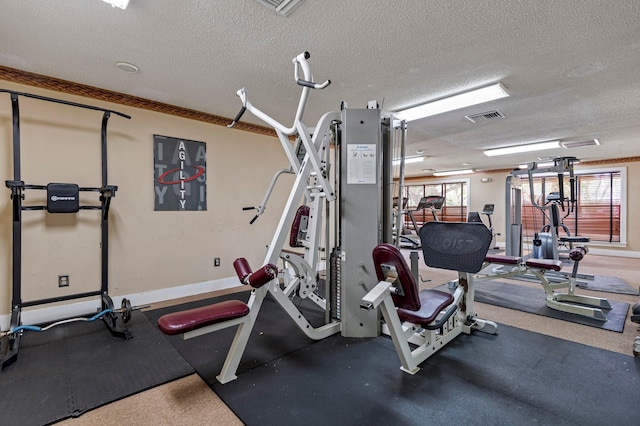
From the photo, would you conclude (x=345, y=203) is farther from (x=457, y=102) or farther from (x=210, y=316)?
(x=457, y=102)

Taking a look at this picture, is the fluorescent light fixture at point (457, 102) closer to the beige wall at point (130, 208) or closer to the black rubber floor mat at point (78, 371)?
the beige wall at point (130, 208)

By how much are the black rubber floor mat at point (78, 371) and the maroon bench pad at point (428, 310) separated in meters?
1.58

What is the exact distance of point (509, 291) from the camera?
4125 millimetres

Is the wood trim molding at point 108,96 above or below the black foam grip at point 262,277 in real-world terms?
above

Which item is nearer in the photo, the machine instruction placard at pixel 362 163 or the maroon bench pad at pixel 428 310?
the maroon bench pad at pixel 428 310

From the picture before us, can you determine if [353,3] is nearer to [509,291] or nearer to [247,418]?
[247,418]

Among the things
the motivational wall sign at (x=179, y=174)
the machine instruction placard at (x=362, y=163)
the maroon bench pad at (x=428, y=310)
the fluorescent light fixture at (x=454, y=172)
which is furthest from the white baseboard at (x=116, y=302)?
the fluorescent light fixture at (x=454, y=172)

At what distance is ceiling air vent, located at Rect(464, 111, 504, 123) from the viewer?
3967 millimetres

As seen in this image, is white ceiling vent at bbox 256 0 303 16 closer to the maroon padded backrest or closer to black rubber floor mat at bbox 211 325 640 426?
the maroon padded backrest

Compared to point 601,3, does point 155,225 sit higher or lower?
lower

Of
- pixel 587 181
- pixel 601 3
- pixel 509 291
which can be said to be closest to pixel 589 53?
pixel 601 3

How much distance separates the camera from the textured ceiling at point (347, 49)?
1974 mm

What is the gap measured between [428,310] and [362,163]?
50.9 inches

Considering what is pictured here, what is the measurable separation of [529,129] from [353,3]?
4.19 meters
